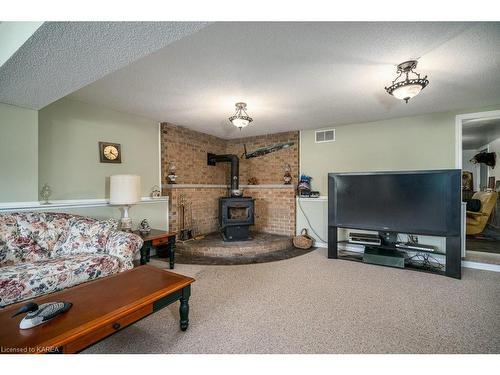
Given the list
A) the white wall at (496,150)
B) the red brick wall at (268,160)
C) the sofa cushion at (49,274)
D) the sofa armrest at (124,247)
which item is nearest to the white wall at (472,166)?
the white wall at (496,150)

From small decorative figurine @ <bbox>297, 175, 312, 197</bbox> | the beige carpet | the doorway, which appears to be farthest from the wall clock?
the doorway

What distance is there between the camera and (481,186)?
22.6ft

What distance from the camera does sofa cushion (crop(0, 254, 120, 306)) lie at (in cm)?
170

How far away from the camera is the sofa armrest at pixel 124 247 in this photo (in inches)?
90.8

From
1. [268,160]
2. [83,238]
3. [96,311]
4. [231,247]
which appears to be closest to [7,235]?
[83,238]

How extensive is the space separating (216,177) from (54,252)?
10.6ft

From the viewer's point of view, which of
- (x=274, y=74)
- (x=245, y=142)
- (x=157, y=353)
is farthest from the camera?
(x=245, y=142)

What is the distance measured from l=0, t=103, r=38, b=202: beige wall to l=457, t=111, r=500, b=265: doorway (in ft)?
18.3

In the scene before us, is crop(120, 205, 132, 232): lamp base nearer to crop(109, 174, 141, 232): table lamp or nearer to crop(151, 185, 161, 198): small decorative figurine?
crop(109, 174, 141, 232): table lamp
